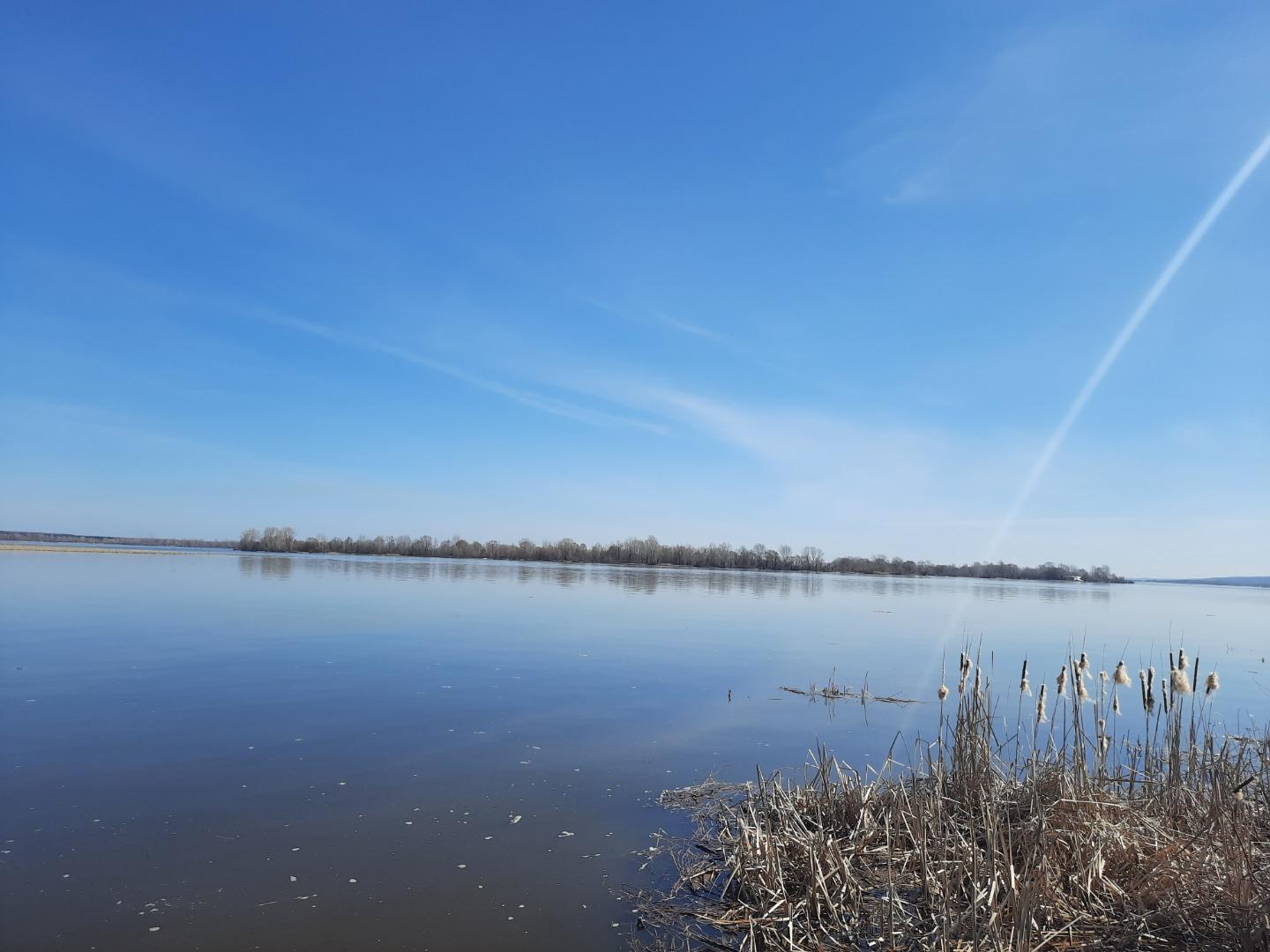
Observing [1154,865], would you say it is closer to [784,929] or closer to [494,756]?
[784,929]

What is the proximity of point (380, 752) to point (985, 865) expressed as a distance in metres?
6.61

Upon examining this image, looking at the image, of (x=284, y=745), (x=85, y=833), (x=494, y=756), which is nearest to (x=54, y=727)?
(x=284, y=745)

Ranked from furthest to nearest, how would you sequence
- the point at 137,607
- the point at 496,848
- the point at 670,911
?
the point at 137,607, the point at 496,848, the point at 670,911

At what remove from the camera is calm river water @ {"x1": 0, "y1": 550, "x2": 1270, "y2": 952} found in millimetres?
4938

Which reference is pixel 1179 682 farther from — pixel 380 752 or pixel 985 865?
pixel 380 752

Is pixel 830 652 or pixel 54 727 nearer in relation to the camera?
pixel 54 727

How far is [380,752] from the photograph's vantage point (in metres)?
8.58

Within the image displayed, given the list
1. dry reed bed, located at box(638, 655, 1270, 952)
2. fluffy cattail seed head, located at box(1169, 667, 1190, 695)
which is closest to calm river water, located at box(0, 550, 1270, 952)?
dry reed bed, located at box(638, 655, 1270, 952)

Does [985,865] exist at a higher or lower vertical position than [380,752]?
higher

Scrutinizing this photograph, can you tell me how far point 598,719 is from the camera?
35.0 ft

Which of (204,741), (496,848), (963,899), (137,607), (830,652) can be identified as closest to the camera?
(963,899)

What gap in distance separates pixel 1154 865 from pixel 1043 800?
3.06 ft

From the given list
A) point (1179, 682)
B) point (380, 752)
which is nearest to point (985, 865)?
point (1179, 682)

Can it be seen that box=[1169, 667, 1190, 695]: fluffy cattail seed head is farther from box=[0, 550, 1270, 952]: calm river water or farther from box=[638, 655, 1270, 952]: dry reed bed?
box=[0, 550, 1270, 952]: calm river water
